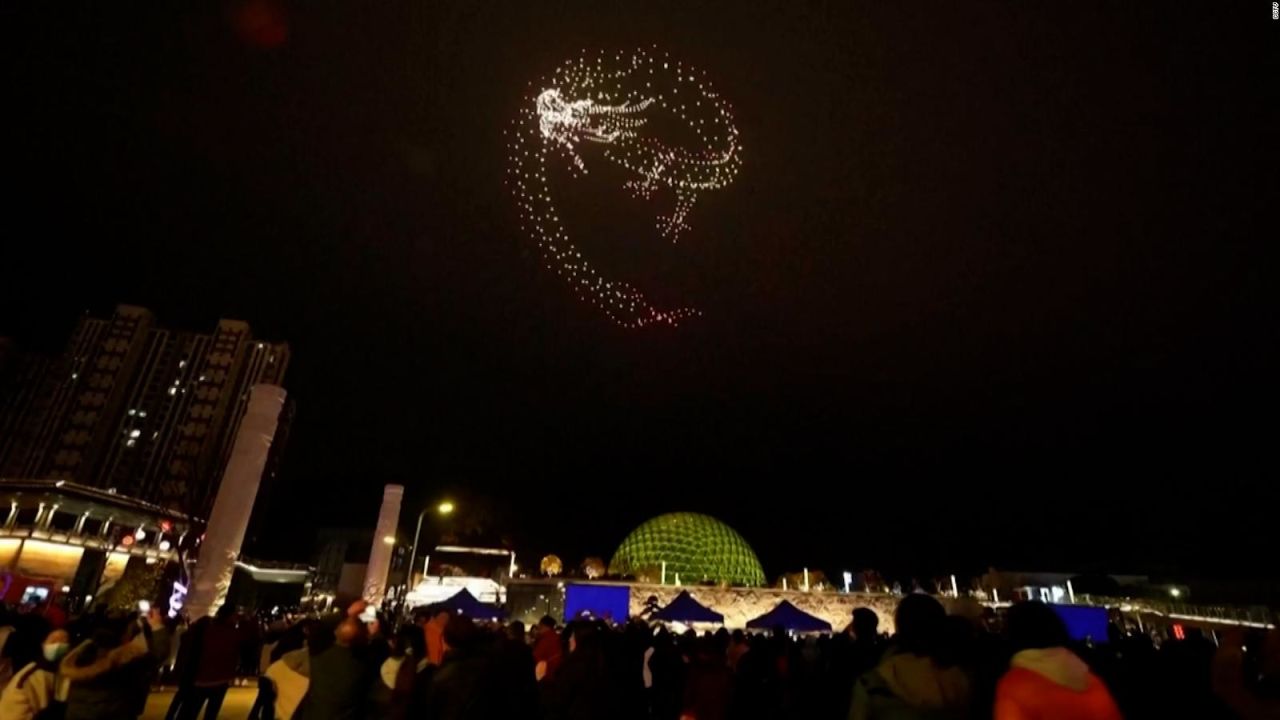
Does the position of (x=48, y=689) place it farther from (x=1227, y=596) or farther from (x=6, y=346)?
(x=6, y=346)

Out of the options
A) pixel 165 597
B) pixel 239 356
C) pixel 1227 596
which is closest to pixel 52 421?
pixel 239 356

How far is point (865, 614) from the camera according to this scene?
6.44 meters

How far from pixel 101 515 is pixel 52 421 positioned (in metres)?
39.4

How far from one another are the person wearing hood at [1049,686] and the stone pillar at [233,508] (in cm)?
1524

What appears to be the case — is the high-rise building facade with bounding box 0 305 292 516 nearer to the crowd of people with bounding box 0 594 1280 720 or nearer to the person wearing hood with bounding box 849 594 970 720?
the crowd of people with bounding box 0 594 1280 720

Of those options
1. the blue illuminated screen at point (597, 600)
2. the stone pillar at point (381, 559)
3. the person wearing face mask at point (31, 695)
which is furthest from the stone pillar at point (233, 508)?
the blue illuminated screen at point (597, 600)

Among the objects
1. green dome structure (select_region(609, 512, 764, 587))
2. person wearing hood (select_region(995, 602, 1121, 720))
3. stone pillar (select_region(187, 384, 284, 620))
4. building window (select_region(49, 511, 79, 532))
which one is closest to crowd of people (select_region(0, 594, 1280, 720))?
person wearing hood (select_region(995, 602, 1121, 720))

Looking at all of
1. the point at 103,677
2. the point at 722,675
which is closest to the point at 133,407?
the point at 103,677

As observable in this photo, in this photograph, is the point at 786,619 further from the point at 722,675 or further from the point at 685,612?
the point at 722,675

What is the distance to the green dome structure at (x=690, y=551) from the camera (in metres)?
62.8

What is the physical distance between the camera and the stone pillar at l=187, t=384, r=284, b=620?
14.5 meters

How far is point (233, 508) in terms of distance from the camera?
15398mm

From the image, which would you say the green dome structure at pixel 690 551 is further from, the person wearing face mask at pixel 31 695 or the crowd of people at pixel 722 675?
the person wearing face mask at pixel 31 695

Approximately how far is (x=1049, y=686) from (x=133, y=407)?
100m
